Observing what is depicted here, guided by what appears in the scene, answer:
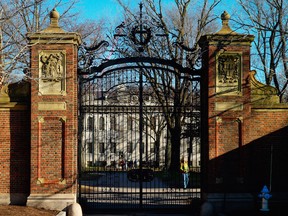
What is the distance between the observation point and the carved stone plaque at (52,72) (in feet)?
45.9

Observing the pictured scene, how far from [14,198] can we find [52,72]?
387 centimetres

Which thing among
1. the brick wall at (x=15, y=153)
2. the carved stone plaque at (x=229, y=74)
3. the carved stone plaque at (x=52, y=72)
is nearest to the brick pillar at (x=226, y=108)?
the carved stone plaque at (x=229, y=74)

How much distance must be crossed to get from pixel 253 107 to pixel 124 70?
13.5 feet

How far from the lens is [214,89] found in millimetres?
14219

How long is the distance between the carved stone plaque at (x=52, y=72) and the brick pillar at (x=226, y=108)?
4.28 meters

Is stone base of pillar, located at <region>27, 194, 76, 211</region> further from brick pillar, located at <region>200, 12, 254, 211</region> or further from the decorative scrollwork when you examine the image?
brick pillar, located at <region>200, 12, 254, 211</region>

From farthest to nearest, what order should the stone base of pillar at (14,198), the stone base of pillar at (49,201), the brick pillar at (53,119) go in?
the stone base of pillar at (14,198) < the brick pillar at (53,119) < the stone base of pillar at (49,201)

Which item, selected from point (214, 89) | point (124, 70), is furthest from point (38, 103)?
point (214, 89)

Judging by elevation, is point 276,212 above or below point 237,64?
below

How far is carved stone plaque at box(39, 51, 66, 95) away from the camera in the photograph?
14.0 m

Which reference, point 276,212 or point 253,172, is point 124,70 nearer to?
point 253,172

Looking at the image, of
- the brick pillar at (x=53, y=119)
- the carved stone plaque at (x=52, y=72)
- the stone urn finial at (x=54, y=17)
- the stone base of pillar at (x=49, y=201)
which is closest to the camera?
the stone base of pillar at (x=49, y=201)

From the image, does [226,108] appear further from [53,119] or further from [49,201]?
[49,201]

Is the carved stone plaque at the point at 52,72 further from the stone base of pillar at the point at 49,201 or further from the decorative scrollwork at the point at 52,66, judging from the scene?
the stone base of pillar at the point at 49,201
